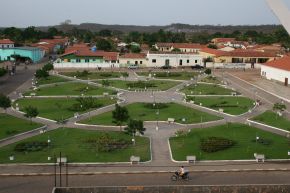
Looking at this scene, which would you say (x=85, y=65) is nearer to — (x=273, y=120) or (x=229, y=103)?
(x=229, y=103)

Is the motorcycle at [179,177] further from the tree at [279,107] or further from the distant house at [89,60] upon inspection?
the distant house at [89,60]

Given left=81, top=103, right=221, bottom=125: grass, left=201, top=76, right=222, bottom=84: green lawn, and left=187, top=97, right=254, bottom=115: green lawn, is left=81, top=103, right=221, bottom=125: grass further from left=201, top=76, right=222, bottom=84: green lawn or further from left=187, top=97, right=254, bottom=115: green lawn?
left=201, top=76, right=222, bottom=84: green lawn

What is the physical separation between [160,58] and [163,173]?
47.1 metres

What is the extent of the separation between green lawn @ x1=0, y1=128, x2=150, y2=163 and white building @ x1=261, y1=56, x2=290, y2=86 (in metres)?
Result: 26.7

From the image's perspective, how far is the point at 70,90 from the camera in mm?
40250

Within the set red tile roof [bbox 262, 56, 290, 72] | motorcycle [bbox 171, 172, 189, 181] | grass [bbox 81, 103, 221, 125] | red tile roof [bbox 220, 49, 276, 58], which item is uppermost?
red tile roof [bbox 220, 49, 276, 58]

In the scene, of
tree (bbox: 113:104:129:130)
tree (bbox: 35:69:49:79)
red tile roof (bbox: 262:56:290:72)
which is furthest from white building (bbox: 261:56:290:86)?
tree (bbox: 113:104:129:130)

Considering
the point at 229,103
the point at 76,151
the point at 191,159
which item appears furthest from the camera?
the point at 229,103

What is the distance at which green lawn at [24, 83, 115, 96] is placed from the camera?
127ft

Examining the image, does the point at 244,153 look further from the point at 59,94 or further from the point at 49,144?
the point at 59,94

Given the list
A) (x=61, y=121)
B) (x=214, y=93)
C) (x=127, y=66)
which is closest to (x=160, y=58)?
(x=127, y=66)

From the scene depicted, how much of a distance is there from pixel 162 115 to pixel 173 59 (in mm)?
35955

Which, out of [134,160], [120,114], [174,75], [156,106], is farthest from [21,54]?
[134,160]

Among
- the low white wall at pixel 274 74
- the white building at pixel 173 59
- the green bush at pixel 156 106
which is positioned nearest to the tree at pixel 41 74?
the green bush at pixel 156 106
